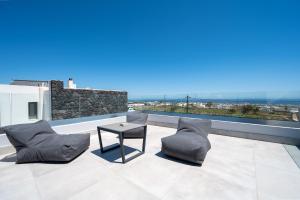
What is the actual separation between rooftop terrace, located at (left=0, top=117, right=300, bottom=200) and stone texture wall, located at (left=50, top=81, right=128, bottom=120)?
4.16 m

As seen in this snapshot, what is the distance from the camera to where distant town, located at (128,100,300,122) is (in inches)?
167

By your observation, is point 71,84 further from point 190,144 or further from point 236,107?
point 236,107

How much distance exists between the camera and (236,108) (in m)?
5.00

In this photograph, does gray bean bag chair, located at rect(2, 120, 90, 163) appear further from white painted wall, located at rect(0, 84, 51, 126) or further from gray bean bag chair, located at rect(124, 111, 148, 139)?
white painted wall, located at rect(0, 84, 51, 126)

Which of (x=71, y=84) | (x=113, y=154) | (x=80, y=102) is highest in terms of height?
(x=71, y=84)

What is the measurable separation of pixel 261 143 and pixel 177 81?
33.9 ft

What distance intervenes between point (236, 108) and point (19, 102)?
8.49 m

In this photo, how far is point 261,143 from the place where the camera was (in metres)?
3.71

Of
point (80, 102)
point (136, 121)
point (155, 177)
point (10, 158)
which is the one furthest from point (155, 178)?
point (80, 102)

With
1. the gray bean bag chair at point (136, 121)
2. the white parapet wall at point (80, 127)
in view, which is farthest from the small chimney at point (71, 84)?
the gray bean bag chair at point (136, 121)

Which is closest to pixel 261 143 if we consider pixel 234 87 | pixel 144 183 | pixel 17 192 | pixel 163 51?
pixel 144 183

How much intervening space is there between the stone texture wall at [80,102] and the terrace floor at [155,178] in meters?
4.25

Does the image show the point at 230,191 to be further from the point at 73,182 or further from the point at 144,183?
the point at 73,182

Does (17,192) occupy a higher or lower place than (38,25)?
lower
